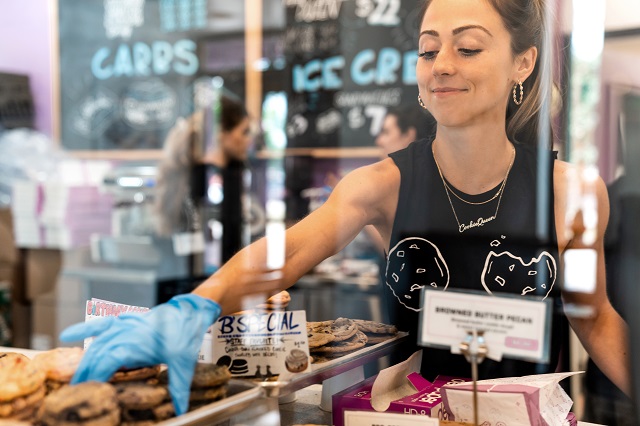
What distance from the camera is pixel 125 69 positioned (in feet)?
13.9

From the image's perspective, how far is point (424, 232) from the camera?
1.60 m

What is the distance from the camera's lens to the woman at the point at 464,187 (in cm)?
148

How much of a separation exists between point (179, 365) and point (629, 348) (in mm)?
940

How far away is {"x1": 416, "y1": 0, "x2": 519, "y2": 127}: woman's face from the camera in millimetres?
1469

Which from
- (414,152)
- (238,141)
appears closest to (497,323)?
(414,152)

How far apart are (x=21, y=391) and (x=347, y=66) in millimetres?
1510

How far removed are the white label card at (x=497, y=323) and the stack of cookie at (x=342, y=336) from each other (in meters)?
0.33

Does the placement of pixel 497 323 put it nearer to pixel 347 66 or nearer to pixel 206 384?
pixel 206 384

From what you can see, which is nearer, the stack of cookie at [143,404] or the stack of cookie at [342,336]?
the stack of cookie at [143,404]

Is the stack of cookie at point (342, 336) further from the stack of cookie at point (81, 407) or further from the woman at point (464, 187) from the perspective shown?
the stack of cookie at point (81, 407)

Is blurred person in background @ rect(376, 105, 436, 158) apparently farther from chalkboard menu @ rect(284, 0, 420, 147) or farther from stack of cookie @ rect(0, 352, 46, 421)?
stack of cookie @ rect(0, 352, 46, 421)

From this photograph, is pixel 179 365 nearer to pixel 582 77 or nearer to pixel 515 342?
pixel 515 342

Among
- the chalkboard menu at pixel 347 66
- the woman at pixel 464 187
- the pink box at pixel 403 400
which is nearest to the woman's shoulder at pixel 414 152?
the woman at pixel 464 187

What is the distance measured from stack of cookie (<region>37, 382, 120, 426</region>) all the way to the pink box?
17.3 inches
